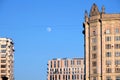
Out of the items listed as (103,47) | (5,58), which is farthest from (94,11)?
(5,58)

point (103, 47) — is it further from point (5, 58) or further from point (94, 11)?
point (5, 58)

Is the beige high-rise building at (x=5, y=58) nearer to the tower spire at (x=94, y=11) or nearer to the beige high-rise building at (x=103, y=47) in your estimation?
the beige high-rise building at (x=103, y=47)

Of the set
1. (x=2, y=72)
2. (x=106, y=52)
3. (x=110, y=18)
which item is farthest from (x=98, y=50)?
(x=2, y=72)

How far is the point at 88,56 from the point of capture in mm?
144375

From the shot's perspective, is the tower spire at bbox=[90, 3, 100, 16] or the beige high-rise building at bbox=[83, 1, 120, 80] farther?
the tower spire at bbox=[90, 3, 100, 16]

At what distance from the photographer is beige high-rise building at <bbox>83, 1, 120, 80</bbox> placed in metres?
140

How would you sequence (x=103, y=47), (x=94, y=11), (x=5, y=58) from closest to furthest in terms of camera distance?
1. (x=103, y=47)
2. (x=94, y=11)
3. (x=5, y=58)

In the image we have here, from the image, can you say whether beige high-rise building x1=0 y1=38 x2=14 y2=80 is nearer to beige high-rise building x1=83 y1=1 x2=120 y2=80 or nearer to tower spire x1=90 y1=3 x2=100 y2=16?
beige high-rise building x1=83 y1=1 x2=120 y2=80

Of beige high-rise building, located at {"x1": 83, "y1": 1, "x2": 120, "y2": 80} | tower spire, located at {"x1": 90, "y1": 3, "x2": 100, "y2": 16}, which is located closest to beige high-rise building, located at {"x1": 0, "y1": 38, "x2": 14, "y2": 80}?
beige high-rise building, located at {"x1": 83, "y1": 1, "x2": 120, "y2": 80}

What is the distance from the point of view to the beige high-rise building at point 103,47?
13962cm

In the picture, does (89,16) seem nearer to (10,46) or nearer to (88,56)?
(88,56)

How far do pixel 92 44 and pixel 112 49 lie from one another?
8.32m

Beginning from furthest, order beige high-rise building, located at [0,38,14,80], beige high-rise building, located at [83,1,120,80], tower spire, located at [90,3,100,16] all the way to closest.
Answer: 1. beige high-rise building, located at [0,38,14,80]
2. tower spire, located at [90,3,100,16]
3. beige high-rise building, located at [83,1,120,80]

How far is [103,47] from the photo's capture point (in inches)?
5551
